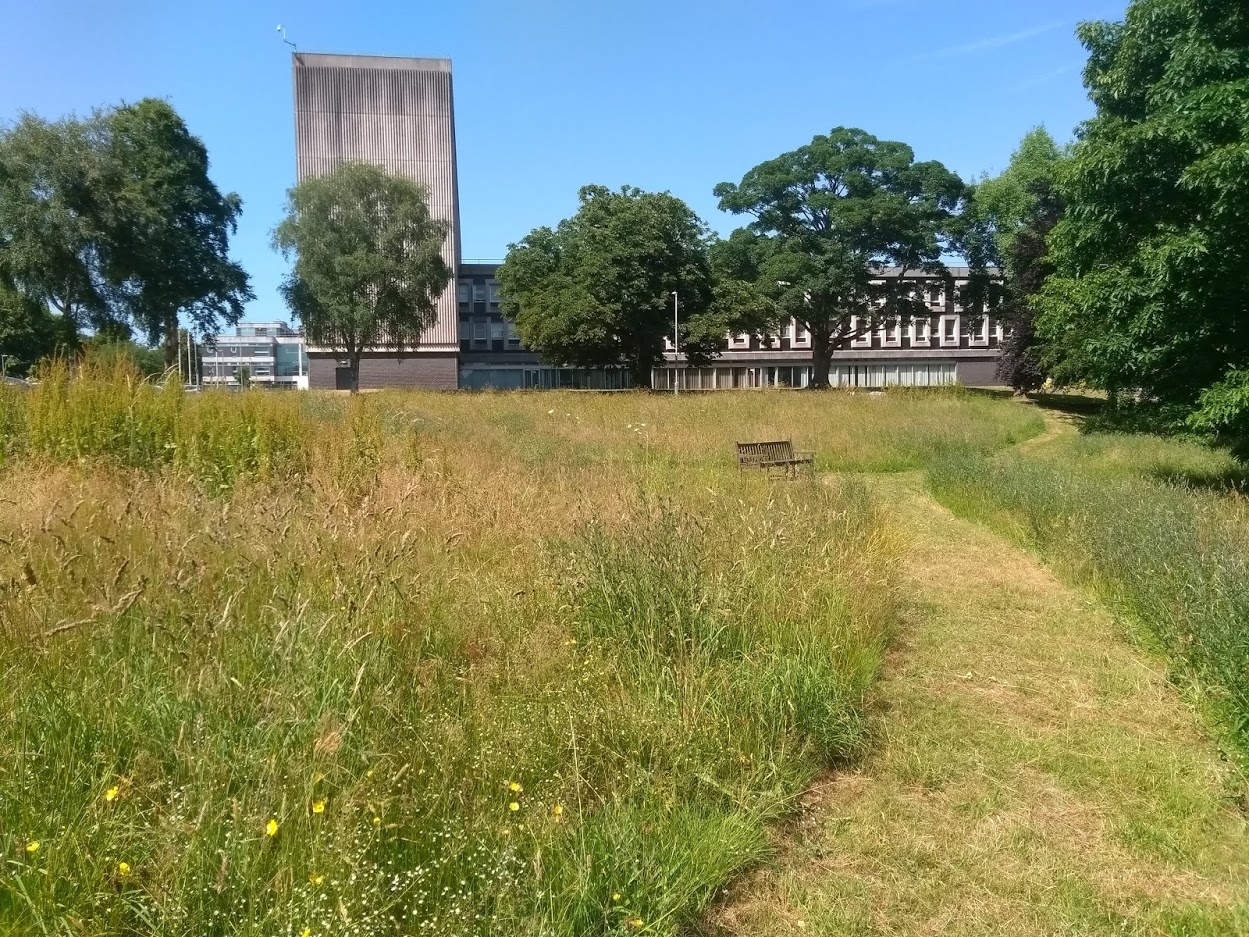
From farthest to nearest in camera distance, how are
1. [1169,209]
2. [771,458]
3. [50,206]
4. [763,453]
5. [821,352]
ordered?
[821,352]
[50,206]
[763,453]
[771,458]
[1169,209]

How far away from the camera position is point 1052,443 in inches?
819

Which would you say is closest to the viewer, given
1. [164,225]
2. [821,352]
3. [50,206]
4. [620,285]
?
[50,206]

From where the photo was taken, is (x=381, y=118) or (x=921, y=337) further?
(x=921, y=337)

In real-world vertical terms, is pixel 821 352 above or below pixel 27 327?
below

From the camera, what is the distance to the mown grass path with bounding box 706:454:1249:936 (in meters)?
2.86

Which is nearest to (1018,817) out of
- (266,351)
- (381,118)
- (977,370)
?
(381,118)

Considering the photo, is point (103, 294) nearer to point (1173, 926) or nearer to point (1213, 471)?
point (1213, 471)

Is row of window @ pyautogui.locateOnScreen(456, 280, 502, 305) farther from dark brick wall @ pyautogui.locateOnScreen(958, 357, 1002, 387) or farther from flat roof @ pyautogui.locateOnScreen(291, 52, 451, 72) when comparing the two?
dark brick wall @ pyautogui.locateOnScreen(958, 357, 1002, 387)

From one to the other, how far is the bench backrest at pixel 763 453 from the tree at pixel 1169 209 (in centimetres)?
416

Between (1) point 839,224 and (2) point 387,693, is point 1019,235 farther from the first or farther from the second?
(2) point 387,693

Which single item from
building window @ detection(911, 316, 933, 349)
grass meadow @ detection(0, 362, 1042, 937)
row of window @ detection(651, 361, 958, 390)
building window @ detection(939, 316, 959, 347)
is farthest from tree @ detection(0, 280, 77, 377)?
building window @ detection(939, 316, 959, 347)

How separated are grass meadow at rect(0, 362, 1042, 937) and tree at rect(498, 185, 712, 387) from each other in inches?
1369

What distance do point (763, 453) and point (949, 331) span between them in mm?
69887

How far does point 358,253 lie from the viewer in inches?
1662
